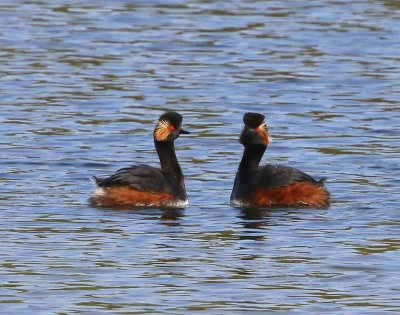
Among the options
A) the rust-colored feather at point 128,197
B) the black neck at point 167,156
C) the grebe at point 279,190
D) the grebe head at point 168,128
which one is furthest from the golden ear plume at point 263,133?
the rust-colored feather at point 128,197

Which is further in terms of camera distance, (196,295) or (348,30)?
(348,30)

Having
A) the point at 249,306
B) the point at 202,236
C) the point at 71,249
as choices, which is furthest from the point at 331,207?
Result: the point at 249,306

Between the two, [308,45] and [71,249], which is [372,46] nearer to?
[308,45]

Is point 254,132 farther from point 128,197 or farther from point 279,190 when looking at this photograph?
point 128,197

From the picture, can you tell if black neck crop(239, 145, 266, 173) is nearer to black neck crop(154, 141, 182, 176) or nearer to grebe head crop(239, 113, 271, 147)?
grebe head crop(239, 113, 271, 147)

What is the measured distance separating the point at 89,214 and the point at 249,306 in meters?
4.07

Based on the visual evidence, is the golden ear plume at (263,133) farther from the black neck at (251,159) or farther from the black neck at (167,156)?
the black neck at (167,156)

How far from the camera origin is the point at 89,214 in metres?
15.5

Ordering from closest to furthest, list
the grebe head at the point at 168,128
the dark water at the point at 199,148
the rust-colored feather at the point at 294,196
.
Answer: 1. the dark water at the point at 199,148
2. the rust-colored feather at the point at 294,196
3. the grebe head at the point at 168,128

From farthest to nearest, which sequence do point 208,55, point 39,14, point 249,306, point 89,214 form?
1. point 39,14
2. point 208,55
3. point 89,214
4. point 249,306

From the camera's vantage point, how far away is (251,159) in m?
16.8

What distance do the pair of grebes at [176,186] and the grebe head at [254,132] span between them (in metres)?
0.21

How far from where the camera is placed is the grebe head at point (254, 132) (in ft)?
55.0

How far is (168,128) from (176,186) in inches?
31.4
